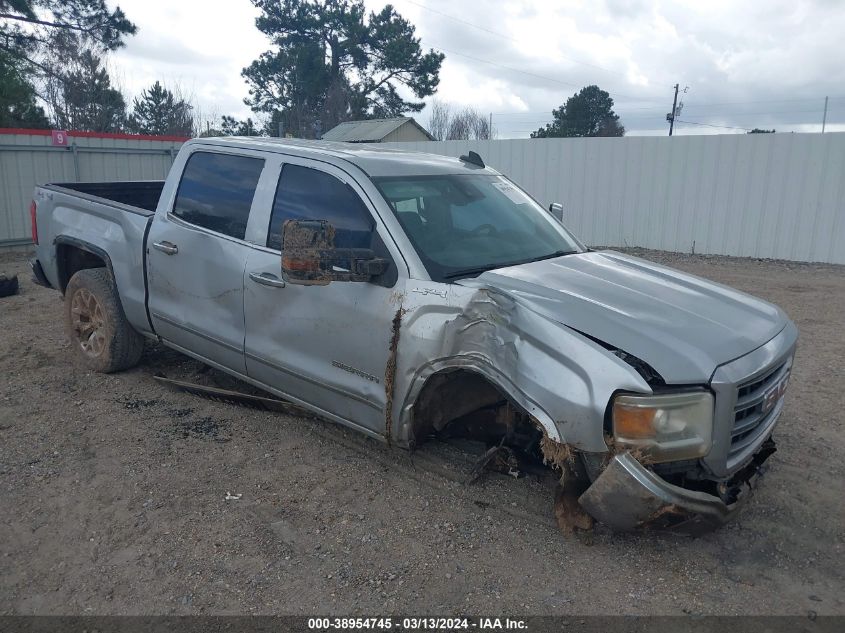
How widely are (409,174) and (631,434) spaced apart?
6.82ft

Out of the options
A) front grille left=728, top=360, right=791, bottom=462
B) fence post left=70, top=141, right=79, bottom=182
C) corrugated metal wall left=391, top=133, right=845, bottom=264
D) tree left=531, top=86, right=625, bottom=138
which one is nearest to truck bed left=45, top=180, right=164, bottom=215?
front grille left=728, top=360, right=791, bottom=462

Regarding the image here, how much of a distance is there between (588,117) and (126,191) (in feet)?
116

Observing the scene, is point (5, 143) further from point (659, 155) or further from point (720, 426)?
point (720, 426)

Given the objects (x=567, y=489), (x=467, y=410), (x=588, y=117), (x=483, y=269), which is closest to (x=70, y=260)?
(x=483, y=269)

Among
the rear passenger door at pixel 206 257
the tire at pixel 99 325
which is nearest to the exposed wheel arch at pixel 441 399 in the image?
the rear passenger door at pixel 206 257

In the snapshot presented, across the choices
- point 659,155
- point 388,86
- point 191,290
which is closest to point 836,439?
point 191,290

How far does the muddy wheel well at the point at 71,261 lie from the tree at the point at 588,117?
115 ft

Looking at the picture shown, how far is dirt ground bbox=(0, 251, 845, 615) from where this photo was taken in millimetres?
3021

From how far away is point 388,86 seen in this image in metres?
36.0

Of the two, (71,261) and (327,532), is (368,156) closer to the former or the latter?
(327,532)

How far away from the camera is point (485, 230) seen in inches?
168

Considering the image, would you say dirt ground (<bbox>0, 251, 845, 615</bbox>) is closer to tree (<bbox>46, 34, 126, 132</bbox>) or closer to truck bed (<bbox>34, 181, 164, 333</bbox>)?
truck bed (<bbox>34, 181, 164, 333</bbox>)

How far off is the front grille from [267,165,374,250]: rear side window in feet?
6.49

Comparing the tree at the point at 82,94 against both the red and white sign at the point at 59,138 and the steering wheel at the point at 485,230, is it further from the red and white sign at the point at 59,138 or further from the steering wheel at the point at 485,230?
the steering wheel at the point at 485,230
